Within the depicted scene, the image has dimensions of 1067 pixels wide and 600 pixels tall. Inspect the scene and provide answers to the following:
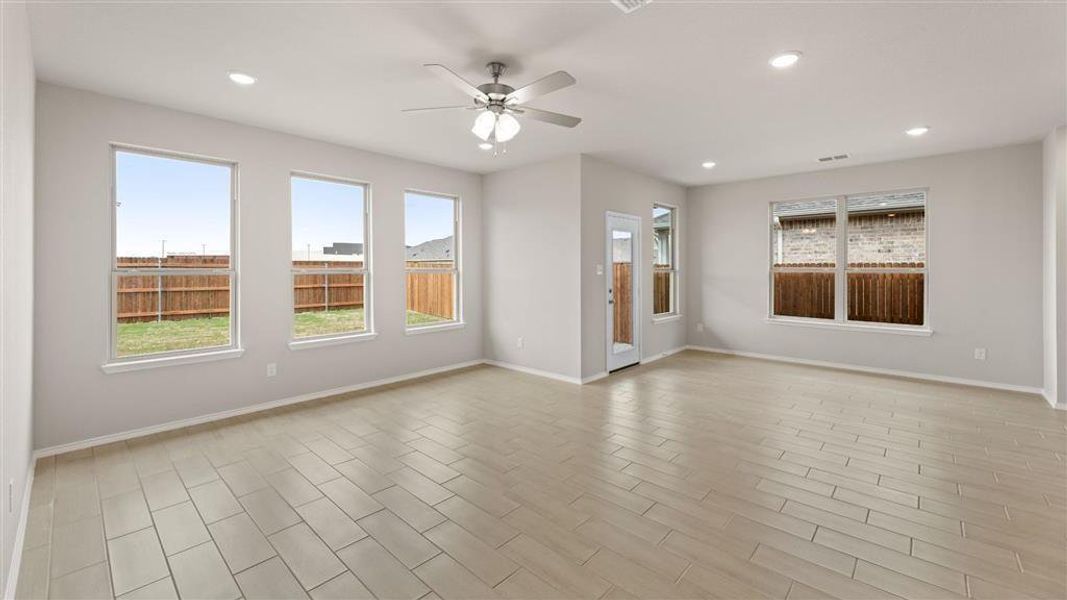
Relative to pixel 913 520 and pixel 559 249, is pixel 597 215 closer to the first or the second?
pixel 559 249

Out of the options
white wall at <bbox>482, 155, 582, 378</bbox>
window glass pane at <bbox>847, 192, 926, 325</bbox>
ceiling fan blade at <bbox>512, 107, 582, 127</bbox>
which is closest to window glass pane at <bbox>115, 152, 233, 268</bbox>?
ceiling fan blade at <bbox>512, 107, 582, 127</bbox>

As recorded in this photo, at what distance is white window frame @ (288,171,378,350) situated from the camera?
460 cm

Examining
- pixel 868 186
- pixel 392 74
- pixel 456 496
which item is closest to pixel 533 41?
pixel 392 74

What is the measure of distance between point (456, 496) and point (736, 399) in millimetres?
3183

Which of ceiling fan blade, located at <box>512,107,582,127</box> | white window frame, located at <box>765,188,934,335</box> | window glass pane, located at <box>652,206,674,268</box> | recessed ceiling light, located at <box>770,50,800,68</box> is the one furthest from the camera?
window glass pane, located at <box>652,206,674,268</box>

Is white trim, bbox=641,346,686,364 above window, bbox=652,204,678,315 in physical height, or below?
below

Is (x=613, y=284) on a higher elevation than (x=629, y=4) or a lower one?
lower

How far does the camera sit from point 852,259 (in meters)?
6.12

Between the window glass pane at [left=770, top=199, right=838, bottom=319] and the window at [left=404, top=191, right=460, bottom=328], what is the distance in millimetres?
4569

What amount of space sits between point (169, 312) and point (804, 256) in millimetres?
7400

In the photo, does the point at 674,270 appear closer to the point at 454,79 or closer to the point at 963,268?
the point at 963,268

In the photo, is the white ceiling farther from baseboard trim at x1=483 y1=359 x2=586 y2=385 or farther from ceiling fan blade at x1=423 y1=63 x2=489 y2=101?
baseboard trim at x1=483 y1=359 x2=586 y2=385

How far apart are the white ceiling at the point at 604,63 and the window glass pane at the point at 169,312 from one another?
146 cm

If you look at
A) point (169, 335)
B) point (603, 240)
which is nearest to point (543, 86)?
point (603, 240)
